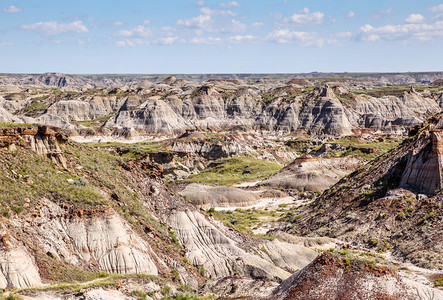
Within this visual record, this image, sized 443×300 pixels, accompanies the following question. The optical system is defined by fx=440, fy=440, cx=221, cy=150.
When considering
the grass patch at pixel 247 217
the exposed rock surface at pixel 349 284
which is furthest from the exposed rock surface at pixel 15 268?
the grass patch at pixel 247 217

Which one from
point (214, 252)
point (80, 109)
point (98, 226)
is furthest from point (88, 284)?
point (80, 109)

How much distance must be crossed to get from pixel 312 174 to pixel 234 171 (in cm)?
2527

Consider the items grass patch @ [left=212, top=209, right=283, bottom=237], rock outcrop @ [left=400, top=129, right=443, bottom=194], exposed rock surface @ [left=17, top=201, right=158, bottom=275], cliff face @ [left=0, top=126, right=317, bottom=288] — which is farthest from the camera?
grass patch @ [left=212, top=209, right=283, bottom=237]

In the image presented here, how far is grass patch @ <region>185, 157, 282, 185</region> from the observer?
9438 centimetres

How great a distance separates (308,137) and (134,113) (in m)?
64.0

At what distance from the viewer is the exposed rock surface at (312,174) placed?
82.8 meters

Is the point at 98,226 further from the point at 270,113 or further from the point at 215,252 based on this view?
the point at 270,113

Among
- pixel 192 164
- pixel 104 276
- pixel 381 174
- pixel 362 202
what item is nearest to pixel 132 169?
pixel 104 276

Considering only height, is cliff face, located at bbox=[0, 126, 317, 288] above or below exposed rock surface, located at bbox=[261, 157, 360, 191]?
above

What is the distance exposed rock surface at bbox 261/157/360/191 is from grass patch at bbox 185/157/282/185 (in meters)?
9.21

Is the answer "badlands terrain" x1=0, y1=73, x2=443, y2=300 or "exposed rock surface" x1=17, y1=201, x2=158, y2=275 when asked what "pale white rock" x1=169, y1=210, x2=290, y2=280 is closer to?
"badlands terrain" x1=0, y1=73, x2=443, y2=300

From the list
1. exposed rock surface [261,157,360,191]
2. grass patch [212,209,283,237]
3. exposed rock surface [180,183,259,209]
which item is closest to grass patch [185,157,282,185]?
exposed rock surface [261,157,360,191]

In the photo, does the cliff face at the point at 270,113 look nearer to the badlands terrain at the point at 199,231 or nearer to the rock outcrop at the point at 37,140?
the badlands terrain at the point at 199,231

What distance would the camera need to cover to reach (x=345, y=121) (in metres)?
160
